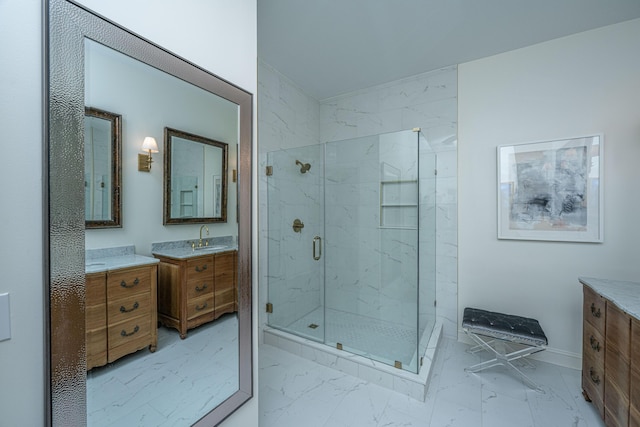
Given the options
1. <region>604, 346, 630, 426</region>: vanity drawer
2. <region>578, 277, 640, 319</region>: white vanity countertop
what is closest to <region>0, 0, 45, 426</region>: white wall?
<region>578, 277, 640, 319</region>: white vanity countertop

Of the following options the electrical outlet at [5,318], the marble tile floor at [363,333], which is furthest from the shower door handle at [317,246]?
the electrical outlet at [5,318]

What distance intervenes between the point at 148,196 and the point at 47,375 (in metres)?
0.58

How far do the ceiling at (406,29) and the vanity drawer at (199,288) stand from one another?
1.92 m

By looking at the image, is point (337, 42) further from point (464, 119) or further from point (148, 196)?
point (148, 196)

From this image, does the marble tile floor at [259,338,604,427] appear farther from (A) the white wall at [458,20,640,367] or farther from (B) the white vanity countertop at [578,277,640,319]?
(B) the white vanity countertop at [578,277,640,319]

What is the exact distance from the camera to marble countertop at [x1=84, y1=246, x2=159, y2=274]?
0.80 meters

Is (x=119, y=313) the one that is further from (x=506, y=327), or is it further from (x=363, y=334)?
(x=506, y=327)

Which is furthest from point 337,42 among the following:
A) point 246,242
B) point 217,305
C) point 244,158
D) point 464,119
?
point 217,305

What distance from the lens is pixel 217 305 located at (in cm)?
122

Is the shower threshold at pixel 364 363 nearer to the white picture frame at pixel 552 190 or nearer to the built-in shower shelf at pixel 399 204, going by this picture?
the built-in shower shelf at pixel 399 204

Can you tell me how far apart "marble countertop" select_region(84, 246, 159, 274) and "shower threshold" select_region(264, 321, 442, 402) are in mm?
1807

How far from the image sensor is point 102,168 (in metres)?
0.83

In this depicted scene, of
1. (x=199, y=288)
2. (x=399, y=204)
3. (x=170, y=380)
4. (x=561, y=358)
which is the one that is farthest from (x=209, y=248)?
(x=561, y=358)

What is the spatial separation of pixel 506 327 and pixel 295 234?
81.5 inches
